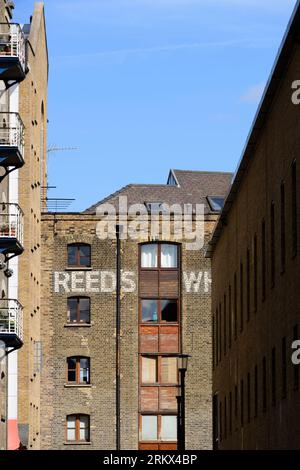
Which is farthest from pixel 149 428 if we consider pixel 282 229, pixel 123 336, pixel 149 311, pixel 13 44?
pixel 282 229

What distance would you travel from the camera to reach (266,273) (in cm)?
3481

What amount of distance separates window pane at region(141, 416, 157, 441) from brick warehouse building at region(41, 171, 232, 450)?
0.05m

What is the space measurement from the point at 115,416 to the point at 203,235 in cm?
971

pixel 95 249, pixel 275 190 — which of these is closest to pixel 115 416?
pixel 95 249

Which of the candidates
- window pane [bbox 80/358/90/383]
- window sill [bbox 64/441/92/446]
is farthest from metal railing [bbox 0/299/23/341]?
window pane [bbox 80/358/90/383]

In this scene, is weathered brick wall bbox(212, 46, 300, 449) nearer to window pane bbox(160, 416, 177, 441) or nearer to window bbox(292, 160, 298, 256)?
window bbox(292, 160, 298, 256)

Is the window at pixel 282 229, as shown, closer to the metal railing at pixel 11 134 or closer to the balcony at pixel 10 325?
the metal railing at pixel 11 134

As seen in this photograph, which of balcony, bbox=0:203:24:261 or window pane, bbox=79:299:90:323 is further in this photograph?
window pane, bbox=79:299:90:323

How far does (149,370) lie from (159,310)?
287 cm

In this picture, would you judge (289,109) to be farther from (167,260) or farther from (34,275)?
(167,260)

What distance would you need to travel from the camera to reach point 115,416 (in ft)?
211

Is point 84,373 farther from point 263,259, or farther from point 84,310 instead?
point 263,259

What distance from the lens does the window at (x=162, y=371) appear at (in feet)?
214

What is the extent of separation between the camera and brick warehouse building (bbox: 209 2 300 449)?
95.2 feet
